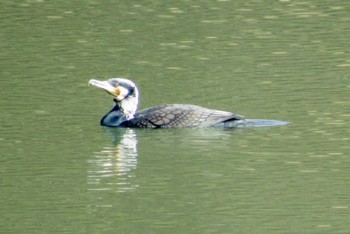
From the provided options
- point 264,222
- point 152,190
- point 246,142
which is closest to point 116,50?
point 246,142

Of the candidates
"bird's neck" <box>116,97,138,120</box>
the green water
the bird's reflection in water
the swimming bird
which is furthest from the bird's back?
"bird's neck" <box>116,97,138,120</box>

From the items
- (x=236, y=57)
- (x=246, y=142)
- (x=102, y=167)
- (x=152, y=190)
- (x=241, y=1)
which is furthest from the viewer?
(x=241, y=1)

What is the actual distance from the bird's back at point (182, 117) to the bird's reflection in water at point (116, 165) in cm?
28

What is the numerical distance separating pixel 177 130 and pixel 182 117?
0.18m

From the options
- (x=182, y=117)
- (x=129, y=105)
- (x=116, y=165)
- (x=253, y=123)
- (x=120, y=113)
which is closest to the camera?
(x=116, y=165)

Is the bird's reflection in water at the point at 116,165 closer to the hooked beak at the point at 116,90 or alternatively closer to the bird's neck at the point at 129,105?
the bird's neck at the point at 129,105

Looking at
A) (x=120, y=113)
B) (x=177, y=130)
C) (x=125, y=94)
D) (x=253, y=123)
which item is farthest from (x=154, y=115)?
(x=253, y=123)

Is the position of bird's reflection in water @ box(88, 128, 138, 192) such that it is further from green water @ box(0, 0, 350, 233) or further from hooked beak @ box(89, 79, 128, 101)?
hooked beak @ box(89, 79, 128, 101)

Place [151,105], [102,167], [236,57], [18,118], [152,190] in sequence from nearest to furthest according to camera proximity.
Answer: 1. [152,190]
2. [102,167]
3. [18,118]
4. [151,105]
5. [236,57]

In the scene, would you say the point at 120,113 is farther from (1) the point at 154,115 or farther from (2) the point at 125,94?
(1) the point at 154,115

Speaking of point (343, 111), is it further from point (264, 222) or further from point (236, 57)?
point (264, 222)

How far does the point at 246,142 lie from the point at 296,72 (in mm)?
3750

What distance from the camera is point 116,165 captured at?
16500 mm

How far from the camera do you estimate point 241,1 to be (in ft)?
86.2
